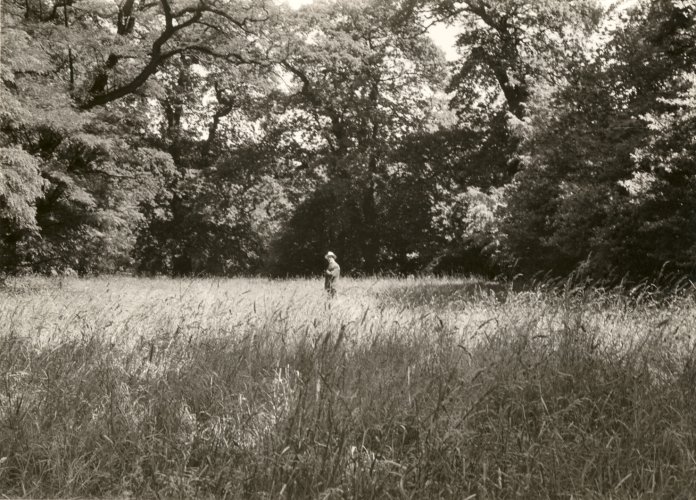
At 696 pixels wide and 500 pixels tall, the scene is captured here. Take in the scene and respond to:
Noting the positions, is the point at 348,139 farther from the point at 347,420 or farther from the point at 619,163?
the point at 347,420

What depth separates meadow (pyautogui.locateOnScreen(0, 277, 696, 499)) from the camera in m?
2.83

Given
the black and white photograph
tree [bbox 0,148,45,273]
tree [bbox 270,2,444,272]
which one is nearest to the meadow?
the black and white photograph

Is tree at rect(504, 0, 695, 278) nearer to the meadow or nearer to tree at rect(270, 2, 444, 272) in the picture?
the meadow

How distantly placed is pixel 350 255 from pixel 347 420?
2776 centimetres

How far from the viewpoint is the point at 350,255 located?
3098cm

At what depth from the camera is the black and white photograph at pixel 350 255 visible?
3.09 metres

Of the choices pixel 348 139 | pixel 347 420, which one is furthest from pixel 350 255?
pixel 347 420

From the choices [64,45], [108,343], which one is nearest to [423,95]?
[64,45]

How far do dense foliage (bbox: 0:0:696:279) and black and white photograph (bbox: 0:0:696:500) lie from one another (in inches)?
4.3

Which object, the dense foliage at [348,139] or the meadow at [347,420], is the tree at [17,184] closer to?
the dense foliage at [348,139]

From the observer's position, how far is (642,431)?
3281mm

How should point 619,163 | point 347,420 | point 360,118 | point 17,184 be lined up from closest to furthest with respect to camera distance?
point 347,420 → point 17,184 → point 619,163 → point 360,118

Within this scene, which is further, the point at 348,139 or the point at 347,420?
the point at 348,139

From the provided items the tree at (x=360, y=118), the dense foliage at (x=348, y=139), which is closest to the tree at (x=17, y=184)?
the dense foliage at (x=348, y=139)
